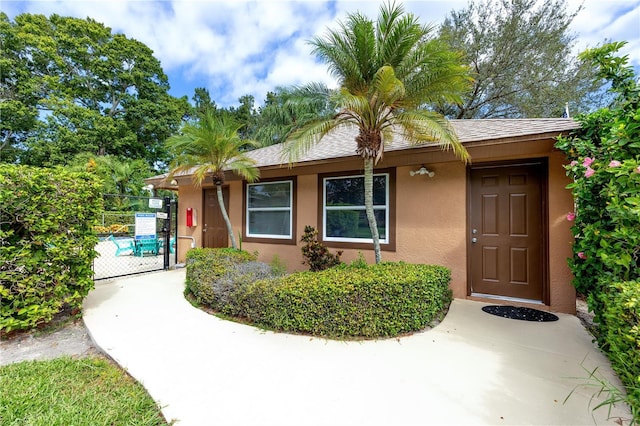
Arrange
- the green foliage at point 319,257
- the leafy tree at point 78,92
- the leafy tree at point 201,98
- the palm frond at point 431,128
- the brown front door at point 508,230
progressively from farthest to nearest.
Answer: the leafy tree at point 201,98 → the leafy tree at point 78,92 → the green foliage at point 319,257 → the brown front door at point 508,230 → the palm frond at point 431,128

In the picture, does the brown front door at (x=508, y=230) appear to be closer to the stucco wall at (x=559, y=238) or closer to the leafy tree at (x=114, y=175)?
the stucco wall at (x=559, y=238)

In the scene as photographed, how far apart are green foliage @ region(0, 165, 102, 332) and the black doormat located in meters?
6.53

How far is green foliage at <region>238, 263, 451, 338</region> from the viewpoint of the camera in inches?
137

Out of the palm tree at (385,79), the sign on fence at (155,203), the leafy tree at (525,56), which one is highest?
the leafy tree at (525,56)

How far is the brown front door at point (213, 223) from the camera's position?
8.40 meters

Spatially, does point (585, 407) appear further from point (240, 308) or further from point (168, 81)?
point (168, 81)

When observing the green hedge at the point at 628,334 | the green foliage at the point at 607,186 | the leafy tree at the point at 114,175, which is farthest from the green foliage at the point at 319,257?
the leafy tree at the point at 114,175

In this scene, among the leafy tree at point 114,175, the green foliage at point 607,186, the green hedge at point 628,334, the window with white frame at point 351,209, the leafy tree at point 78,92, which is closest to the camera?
the green hedge at point 628,334

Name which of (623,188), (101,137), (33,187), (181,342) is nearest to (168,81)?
(101,137)

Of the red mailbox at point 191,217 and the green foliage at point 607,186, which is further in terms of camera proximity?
the red mailbox at point 191,217

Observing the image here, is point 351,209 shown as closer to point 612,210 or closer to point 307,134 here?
point 307,134

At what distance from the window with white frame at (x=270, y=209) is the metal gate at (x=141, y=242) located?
90.4 inches

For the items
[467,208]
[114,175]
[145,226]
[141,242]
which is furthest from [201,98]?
[467,208]

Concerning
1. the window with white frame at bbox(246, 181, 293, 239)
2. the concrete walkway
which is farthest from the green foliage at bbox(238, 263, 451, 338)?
the window with white frame at bbox(246, 181, 293, 239)
